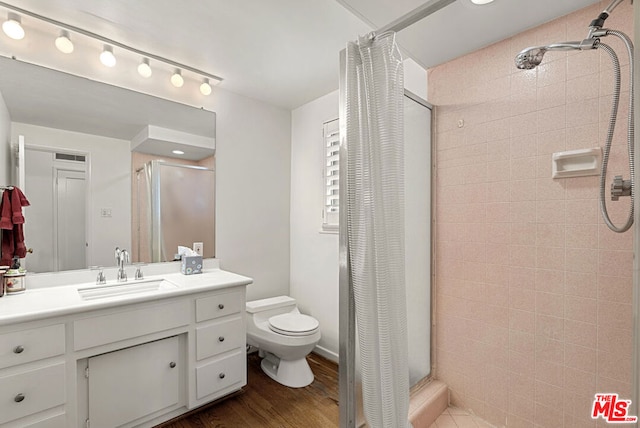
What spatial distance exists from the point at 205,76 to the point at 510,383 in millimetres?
2766

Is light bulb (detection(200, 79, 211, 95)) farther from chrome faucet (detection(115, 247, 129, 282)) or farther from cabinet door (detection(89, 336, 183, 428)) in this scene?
cabinet door (detection(89, 336, 183, 428))

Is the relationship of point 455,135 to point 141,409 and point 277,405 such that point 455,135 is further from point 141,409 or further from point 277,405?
point 141,409

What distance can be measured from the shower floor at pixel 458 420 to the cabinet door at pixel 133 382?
59.9 inches

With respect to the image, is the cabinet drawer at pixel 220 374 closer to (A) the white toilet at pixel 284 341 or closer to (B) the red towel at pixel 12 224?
(A) the white toilet at pixel 284 341

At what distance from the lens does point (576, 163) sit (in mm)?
1400

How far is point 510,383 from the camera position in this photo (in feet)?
5.23

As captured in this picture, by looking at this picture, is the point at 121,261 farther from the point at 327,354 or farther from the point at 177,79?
the point at 327,354

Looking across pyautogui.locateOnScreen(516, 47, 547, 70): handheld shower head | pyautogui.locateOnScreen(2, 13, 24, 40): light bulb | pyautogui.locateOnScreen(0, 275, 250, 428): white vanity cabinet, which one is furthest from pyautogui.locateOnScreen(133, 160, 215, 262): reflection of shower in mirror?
pyautogui.locateOnScreen(516, 47, 547, 70): handheld shower head

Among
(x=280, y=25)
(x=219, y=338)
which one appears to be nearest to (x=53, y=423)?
(x=219, y=338)

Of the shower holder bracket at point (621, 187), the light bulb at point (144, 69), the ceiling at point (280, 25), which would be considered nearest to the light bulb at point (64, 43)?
the ceiling at point (280, 25)

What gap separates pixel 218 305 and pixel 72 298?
74 cm

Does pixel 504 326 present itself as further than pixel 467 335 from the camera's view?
No

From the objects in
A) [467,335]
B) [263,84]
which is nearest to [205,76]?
[263,84]

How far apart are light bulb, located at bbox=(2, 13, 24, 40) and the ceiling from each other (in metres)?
0.11
